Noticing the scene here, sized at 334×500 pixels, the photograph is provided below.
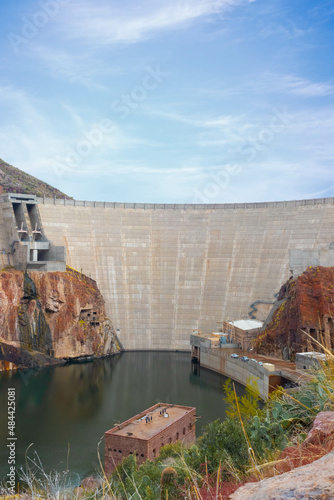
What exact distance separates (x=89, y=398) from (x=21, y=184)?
70.5 meters

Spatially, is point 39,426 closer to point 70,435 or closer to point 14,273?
point 70,435

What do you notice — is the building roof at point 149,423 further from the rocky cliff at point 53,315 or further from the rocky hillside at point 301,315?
the rocky cliff at point 53,315

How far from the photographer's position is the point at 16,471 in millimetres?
24797

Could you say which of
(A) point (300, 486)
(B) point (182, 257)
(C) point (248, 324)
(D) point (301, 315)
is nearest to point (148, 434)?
(D) point (301, 315)

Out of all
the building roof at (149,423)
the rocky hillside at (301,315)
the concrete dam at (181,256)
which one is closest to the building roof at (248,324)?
the rocky hillside at (301,315)

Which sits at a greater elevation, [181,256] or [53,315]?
[181,256]

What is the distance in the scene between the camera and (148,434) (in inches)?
973

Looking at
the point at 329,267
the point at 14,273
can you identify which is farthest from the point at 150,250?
the point at 329,267

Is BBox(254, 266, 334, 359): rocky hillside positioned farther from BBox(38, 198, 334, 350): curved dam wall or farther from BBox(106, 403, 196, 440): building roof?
BBox(106, 403, 196, 440): building roof

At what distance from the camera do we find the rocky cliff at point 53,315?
1943 inches

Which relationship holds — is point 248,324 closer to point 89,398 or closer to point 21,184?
point 89,398

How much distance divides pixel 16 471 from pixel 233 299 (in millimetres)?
37272

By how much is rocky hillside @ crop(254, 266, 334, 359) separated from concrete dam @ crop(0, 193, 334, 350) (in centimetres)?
1088

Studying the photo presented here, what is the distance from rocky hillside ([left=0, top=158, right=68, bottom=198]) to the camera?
3760 inches
